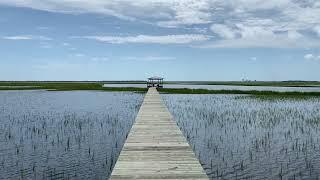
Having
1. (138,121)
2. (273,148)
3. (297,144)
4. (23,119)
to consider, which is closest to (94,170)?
(138,121)

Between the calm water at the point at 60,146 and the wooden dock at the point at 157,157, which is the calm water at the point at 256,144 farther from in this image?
the calm water at the point at 60,146

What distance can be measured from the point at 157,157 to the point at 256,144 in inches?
334

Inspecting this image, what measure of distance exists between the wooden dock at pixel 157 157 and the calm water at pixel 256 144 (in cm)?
164

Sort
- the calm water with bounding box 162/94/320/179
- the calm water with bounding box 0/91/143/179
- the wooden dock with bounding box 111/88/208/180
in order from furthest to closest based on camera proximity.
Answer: the calm water with bounding box 162/94/320/179
the calm water with bounding box 0/91/143/179
the wooden dock with bounding box 111/88/208/180

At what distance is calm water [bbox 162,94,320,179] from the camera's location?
47.8 ft

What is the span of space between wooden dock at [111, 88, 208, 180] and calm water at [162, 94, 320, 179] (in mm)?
1635

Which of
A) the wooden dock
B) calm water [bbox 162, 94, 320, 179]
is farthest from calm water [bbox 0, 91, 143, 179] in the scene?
calm water [bbox 162, 94, 320, 179]

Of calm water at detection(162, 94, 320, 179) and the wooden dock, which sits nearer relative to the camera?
the wooden dock

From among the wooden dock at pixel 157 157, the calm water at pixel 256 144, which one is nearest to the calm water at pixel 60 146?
the wooden dock at pixel 157 157

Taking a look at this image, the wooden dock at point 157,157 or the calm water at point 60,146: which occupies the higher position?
the wooden dock at point 157,157

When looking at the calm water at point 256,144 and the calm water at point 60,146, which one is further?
the calm water at point 256,144

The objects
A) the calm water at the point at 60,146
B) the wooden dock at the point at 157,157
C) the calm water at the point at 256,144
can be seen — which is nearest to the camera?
the wooden dock at the point at 157,157

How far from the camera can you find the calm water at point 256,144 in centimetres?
1455

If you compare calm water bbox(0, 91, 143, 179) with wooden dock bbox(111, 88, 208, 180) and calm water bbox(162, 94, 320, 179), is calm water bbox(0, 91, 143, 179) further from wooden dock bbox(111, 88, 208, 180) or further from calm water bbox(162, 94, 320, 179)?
calm water bbox(162, 94, 320, 179)
